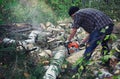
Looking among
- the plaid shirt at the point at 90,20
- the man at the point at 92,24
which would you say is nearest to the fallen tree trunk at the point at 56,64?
the man at the point at 92,24

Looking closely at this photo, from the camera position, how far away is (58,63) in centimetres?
681

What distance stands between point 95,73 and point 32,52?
4.61 feet

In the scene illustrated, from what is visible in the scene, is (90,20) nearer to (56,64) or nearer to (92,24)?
(92,24)

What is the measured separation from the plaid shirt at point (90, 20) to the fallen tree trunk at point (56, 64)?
0.82 m

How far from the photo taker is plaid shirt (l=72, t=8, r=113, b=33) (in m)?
6.80

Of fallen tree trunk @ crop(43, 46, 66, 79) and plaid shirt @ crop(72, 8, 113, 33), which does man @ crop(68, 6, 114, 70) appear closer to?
plaid shirt @ crop(72, 8, 113, 33)

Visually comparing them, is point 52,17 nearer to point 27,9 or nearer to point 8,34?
point 27,9

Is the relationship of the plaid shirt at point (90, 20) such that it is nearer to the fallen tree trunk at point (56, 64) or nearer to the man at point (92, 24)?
the man at point (92, 24)

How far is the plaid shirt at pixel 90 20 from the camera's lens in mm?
6797

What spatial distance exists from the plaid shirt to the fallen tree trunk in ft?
2.68

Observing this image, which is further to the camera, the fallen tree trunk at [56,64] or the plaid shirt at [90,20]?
the plaid shirt at [90,20]

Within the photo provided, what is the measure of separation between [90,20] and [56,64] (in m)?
1.16

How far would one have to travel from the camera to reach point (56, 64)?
6.74 meters

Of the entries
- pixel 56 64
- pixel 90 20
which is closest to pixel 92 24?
pixel 90 20
